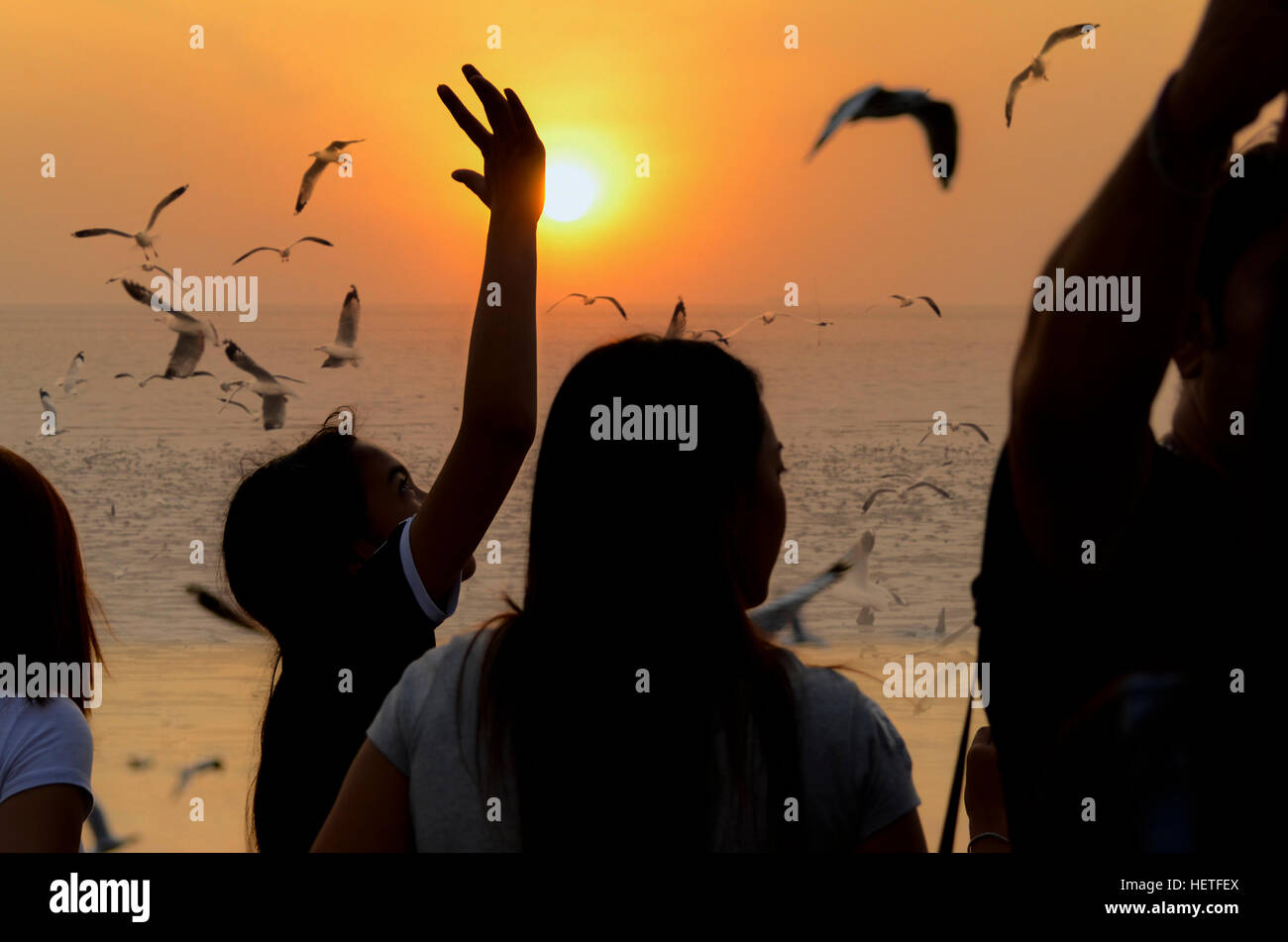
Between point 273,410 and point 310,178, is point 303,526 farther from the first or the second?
point 273,410

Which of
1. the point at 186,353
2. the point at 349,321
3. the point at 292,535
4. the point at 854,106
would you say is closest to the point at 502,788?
the point at 292,535

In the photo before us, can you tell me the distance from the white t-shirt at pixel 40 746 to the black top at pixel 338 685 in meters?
0.18

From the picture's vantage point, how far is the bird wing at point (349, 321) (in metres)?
7.36

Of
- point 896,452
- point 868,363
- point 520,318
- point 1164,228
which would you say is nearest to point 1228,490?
point 1164,228

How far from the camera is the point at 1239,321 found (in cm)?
76

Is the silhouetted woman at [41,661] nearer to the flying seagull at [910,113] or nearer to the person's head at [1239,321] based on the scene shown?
the person's head at [1239,321]

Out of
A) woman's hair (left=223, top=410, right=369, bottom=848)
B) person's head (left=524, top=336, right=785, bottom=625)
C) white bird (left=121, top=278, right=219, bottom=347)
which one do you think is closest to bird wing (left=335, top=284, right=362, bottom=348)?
white bird (left=121, top=278, right=219, bottom=347)

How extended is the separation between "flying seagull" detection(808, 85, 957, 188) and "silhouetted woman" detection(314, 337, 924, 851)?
5.18 feet

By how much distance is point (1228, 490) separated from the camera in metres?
0.77

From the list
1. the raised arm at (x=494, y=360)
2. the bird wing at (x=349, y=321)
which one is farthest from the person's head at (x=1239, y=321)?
the bird wing at (x=349, y=321)

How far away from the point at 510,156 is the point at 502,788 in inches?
24.7

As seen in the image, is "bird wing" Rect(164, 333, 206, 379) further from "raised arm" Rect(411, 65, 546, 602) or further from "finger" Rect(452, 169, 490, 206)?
"raised arm" Rect(411, 65, 546, 602)
